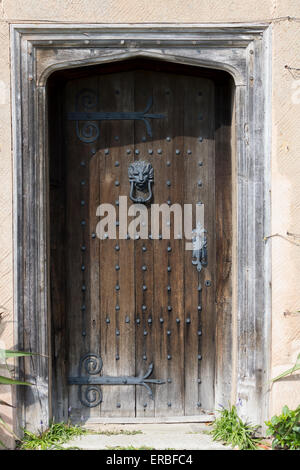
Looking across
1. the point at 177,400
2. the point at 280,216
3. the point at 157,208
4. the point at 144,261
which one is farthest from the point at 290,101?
the point at 177,400

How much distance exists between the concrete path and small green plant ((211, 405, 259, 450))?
0.06 m

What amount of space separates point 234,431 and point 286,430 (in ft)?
1.00

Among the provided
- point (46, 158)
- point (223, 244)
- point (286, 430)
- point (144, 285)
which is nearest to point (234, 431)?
point (286, 430)

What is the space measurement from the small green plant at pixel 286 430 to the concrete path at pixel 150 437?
0.30 meters

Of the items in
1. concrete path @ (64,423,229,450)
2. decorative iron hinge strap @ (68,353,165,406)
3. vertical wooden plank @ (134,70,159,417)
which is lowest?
concrete path @ (64,423,229,450)

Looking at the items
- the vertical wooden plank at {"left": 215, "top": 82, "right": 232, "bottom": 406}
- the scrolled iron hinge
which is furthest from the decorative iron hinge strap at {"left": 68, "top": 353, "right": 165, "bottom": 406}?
Answer: the scrolled iron hinge

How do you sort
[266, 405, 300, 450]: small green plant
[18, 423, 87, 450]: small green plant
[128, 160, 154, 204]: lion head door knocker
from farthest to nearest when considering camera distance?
[128, 160, 154, 204]: lion head door knocker
[18, 423, 87, 450]: small green plant
[266, 405, 300, 450]: small green plant

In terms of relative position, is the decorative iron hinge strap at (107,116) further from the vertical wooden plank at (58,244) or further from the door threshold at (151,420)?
the door threshold at (151,420)

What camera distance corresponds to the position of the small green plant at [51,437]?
2.91m

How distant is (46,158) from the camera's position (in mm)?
3039

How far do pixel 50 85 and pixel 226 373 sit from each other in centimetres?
216

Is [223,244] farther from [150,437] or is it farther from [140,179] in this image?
[150,437]

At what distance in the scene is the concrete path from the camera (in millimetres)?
2922

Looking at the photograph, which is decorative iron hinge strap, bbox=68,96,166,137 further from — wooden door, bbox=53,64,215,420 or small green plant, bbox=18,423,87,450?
small green plant, bbox=18,423,87,450
